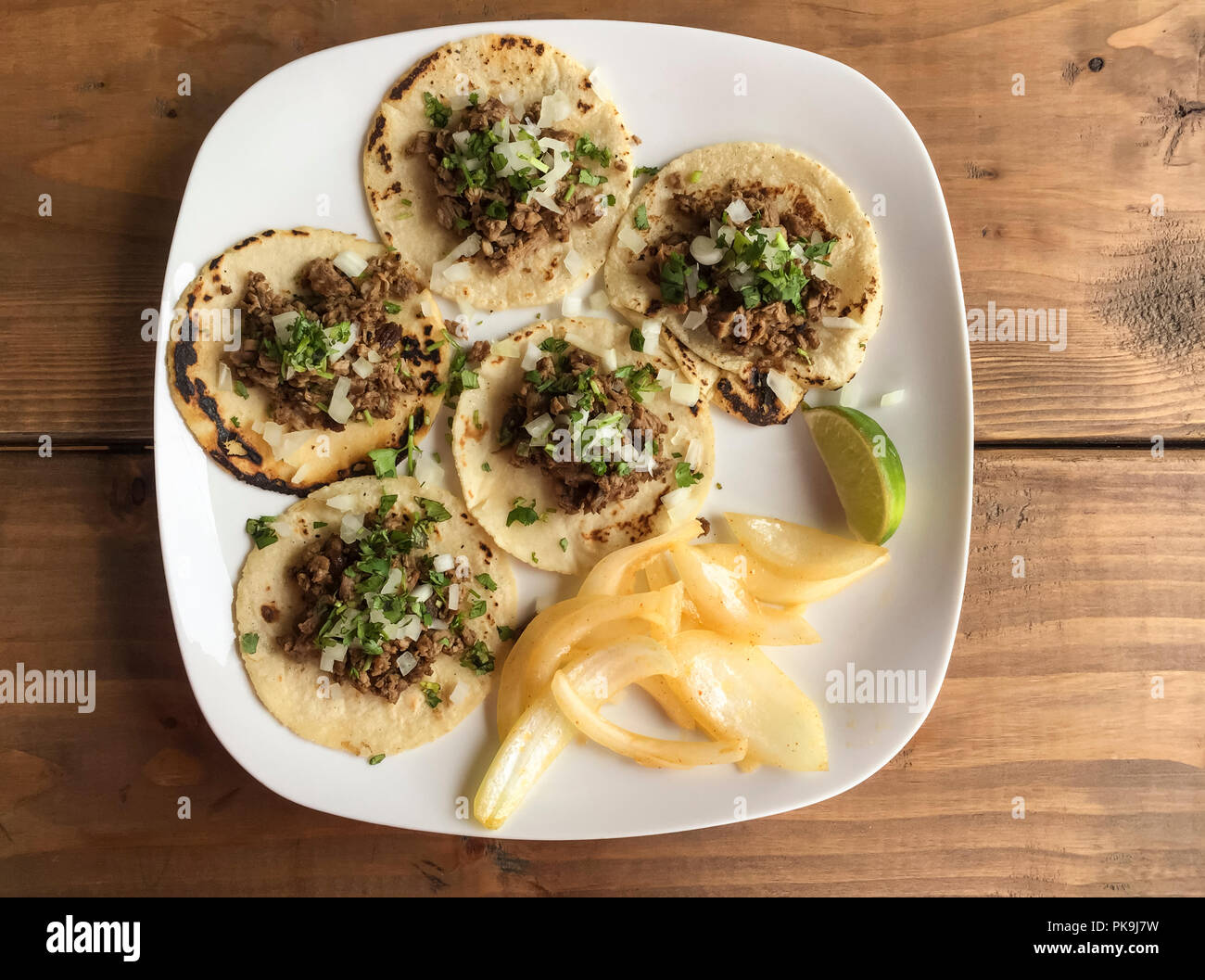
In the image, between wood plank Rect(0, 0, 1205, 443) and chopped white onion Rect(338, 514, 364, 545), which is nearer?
chopped white onion Rect(338, 514, 364, 545)

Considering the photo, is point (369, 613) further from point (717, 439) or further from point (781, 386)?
point (781, 386)

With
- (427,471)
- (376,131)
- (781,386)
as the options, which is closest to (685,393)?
(781,386)

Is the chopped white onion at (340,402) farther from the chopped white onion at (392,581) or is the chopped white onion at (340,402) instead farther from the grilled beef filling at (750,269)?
the grilled beef filling at (750,269)

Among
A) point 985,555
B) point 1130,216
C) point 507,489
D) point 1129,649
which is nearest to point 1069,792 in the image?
point 1129,649

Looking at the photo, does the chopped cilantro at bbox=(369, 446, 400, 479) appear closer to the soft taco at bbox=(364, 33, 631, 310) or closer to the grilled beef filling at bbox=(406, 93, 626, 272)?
the soft taco at bbox=(364, 33, 631, 310)

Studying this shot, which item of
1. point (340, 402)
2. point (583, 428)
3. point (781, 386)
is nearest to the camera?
point (583, 428)

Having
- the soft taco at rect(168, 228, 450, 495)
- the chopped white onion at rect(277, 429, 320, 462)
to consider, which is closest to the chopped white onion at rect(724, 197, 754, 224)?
the soft taco at rect(168, 228, 450, 495)

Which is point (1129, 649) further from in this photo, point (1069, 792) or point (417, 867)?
point (417, 867)
